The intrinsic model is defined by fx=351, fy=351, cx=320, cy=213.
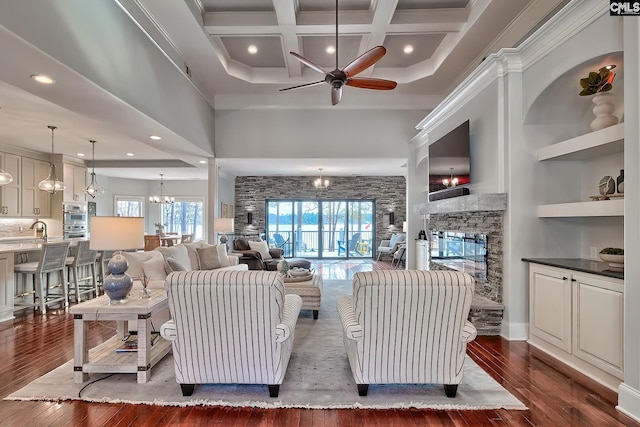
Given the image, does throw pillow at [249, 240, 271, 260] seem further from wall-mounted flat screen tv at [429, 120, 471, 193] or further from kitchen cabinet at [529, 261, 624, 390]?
kitchen cabinet at [529, 261, 624, 390]

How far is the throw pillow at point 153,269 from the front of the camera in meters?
4.12

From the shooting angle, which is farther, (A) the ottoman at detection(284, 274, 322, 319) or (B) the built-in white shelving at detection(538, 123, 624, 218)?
(A) the ottoman at detection(284, 274, 322, 319)

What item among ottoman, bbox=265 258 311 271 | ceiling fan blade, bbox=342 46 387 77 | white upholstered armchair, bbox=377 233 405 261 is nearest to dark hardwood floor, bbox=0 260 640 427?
ceiling fan blade, bbox=342 46 387 77

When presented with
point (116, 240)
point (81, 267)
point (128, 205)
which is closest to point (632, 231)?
point (116, 240)

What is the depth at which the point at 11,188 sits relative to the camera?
23.8ft

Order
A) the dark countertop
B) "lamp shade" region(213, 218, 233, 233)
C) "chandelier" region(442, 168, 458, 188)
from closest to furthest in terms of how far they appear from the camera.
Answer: the dark countertop, "chandelier" region(442, 168, 458, 188), "lamp shade" region(213, 218, 233, 233)

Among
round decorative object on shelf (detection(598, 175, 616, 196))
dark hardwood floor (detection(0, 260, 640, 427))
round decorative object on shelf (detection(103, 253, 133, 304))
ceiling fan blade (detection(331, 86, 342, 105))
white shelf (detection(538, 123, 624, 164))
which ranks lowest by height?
dark hardwood floor (detection(0, 260, 640, 427))

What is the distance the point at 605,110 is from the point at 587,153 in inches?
18.2

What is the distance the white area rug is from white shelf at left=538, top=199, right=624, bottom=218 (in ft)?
5.46

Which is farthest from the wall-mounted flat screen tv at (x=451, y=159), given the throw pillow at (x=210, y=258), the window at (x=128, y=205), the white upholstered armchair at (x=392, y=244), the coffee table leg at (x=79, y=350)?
the window at (x=128, y=205)

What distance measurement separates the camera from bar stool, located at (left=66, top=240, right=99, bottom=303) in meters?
5.39

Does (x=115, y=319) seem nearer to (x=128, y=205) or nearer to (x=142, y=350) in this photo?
(x=142, y=350)

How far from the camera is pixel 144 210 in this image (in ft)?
40.8

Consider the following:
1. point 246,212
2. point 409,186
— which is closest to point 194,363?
point 409,186
